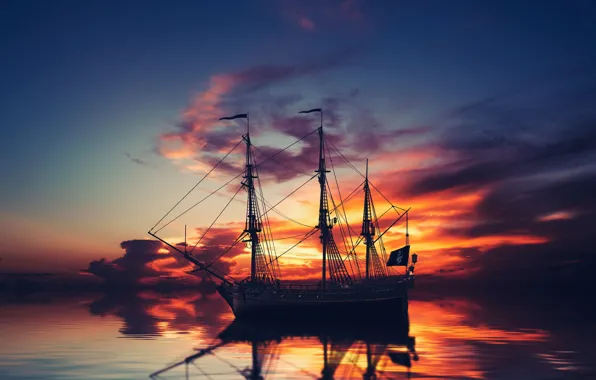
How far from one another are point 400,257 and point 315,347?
42.4 metres

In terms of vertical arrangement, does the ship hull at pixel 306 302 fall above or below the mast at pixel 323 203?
below

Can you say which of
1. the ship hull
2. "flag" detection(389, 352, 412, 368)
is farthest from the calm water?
the ship hull

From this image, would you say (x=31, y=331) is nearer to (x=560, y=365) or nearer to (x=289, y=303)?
(x=289, y=303)

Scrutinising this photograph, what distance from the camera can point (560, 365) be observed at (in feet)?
160

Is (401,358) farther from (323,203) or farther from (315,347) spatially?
(323,203)

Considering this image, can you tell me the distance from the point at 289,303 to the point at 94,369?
43727 millimetres

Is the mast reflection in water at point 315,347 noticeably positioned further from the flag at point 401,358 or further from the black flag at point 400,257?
the black flag at point 400,257

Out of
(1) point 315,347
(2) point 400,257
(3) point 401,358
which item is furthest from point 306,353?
(2) point 400,257

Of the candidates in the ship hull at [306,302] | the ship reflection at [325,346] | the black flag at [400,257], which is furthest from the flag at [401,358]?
the black flag at [400,257]

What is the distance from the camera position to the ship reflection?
45.6 m

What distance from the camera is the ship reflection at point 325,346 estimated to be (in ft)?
149

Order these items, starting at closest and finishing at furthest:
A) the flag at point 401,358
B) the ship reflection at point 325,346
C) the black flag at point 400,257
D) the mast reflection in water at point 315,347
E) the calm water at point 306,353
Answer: the calm water at point 306,353, the ship reflection at point 325,346, the mast reflection in water at point 315,347, the flag at point 401,358, the black flag at point 400,257

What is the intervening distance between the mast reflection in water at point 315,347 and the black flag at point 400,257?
35.6ft

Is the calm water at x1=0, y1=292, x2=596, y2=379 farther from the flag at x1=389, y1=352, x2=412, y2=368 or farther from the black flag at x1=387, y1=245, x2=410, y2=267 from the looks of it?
the black flag at x1=387, y1=245, x2=410, y2=267
